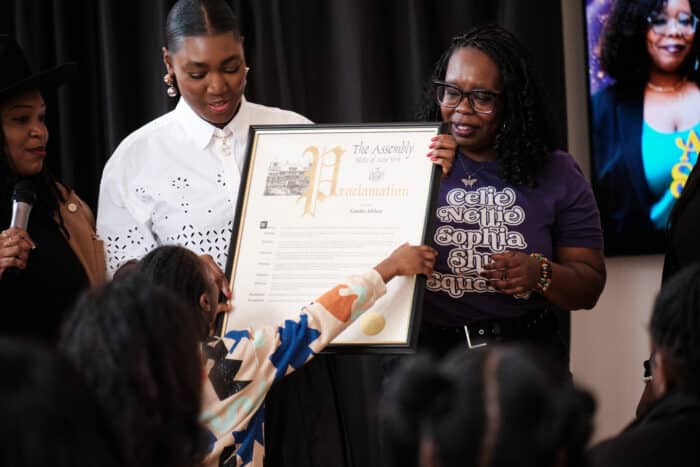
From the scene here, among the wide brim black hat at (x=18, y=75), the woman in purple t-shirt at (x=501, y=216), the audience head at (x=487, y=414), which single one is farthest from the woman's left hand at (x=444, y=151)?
the audience head at (x=487, y=414)

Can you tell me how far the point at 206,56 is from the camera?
3.01 meters

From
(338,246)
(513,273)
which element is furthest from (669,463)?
(338,246)

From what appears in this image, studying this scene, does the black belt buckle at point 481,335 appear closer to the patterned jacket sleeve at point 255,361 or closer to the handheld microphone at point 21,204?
the patterned jacket sleeve at point 255,361

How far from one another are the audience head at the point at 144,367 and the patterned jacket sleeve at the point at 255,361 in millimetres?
956

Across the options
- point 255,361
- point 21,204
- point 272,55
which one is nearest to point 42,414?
point 255,361

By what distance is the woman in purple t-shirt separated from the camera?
285cm

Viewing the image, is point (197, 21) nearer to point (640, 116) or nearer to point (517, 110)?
point (517, 110)

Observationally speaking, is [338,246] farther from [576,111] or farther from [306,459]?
[576,111]

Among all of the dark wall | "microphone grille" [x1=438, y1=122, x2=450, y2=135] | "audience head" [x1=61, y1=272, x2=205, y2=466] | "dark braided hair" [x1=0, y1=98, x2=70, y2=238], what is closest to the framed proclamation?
"microphone grille" [x1=438, y1=122, x2=450, y2=135]

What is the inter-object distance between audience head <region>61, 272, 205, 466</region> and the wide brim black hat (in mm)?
1522

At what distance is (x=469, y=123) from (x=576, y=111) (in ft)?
4.57

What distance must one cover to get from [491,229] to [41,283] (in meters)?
1.30

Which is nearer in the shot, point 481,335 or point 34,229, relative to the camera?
point 481,335

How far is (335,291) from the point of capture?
2.75 metres
